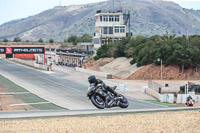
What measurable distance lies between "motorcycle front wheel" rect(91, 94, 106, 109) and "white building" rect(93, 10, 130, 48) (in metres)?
95.8

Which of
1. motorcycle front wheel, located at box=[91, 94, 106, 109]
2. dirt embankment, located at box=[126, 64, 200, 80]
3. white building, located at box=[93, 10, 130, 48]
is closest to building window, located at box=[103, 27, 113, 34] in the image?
white building, located at box=[93, 10, 130, 48]

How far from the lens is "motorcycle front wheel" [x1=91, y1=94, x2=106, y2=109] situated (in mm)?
19228

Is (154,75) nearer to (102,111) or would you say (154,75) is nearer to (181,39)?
(181,39)

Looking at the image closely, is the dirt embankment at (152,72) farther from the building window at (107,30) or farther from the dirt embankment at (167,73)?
the building window at (107,30)

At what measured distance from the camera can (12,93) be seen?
1781 inches

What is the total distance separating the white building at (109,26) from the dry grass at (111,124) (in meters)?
97.4

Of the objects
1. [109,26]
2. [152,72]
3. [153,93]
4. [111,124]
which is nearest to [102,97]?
[111,124]

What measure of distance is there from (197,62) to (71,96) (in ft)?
98.1

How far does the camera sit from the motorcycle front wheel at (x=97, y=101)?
1923 cm

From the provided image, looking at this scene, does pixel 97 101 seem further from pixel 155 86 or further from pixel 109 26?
pixel 109 26

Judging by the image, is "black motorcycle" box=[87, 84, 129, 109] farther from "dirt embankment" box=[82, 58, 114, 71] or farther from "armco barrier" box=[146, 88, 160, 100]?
"dirt embankment" box=[82, 58, 114, 71]

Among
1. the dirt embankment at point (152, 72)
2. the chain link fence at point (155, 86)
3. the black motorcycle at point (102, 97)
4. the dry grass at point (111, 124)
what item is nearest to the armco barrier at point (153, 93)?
the chain link fence at point (155, 86)

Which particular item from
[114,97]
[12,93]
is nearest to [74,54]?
[12,93]

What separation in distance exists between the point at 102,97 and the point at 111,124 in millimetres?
3263
